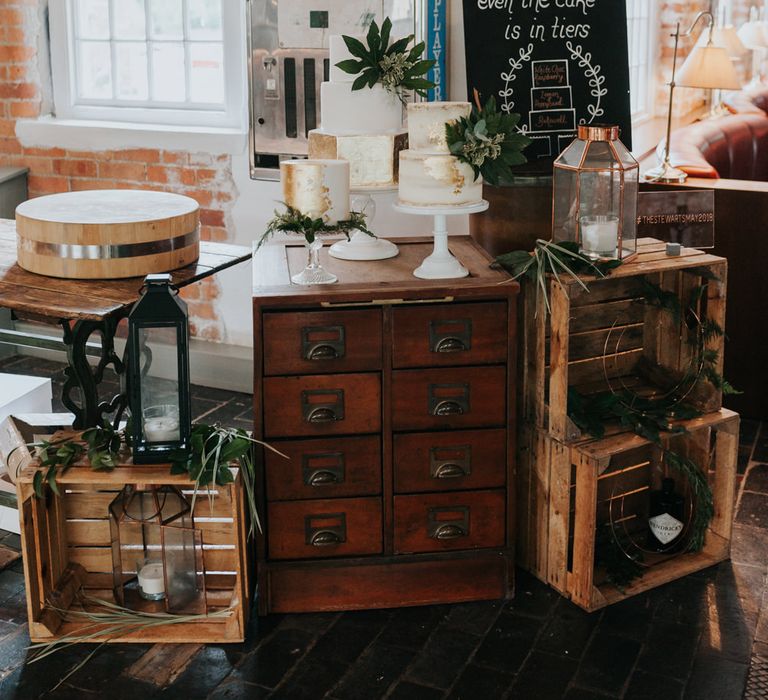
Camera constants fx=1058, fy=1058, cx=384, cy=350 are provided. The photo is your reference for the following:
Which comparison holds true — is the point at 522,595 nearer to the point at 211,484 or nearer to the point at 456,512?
the point at 456,512

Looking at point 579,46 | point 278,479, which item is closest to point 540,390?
point 278,479

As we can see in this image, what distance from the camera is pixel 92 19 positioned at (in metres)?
4.85

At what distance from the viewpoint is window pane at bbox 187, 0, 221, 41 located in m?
4.61

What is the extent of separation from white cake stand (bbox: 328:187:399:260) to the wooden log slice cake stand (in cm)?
42

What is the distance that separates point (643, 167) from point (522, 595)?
3.28 metres

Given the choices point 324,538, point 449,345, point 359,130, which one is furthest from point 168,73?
point 324,538

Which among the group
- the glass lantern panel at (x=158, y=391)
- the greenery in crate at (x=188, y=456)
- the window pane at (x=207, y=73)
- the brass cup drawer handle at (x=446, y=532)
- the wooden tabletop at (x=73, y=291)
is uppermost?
the window pane at (x=207, y=73)

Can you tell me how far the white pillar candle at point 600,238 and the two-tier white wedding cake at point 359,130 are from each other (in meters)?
0.55

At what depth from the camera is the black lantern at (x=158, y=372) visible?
8.33 feet

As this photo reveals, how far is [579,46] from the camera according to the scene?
364cm

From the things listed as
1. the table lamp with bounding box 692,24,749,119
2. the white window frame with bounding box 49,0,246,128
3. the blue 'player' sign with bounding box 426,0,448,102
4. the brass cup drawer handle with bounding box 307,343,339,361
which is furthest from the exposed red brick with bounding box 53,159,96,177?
the table lamp with bounding box 692,24,749,119

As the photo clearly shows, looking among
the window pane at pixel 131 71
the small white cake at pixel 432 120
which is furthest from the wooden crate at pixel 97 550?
the window pane at pixel 131 71

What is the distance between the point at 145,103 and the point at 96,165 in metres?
0.36

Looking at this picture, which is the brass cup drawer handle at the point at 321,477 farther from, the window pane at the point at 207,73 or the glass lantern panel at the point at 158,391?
the window pane at the point at 207,73
